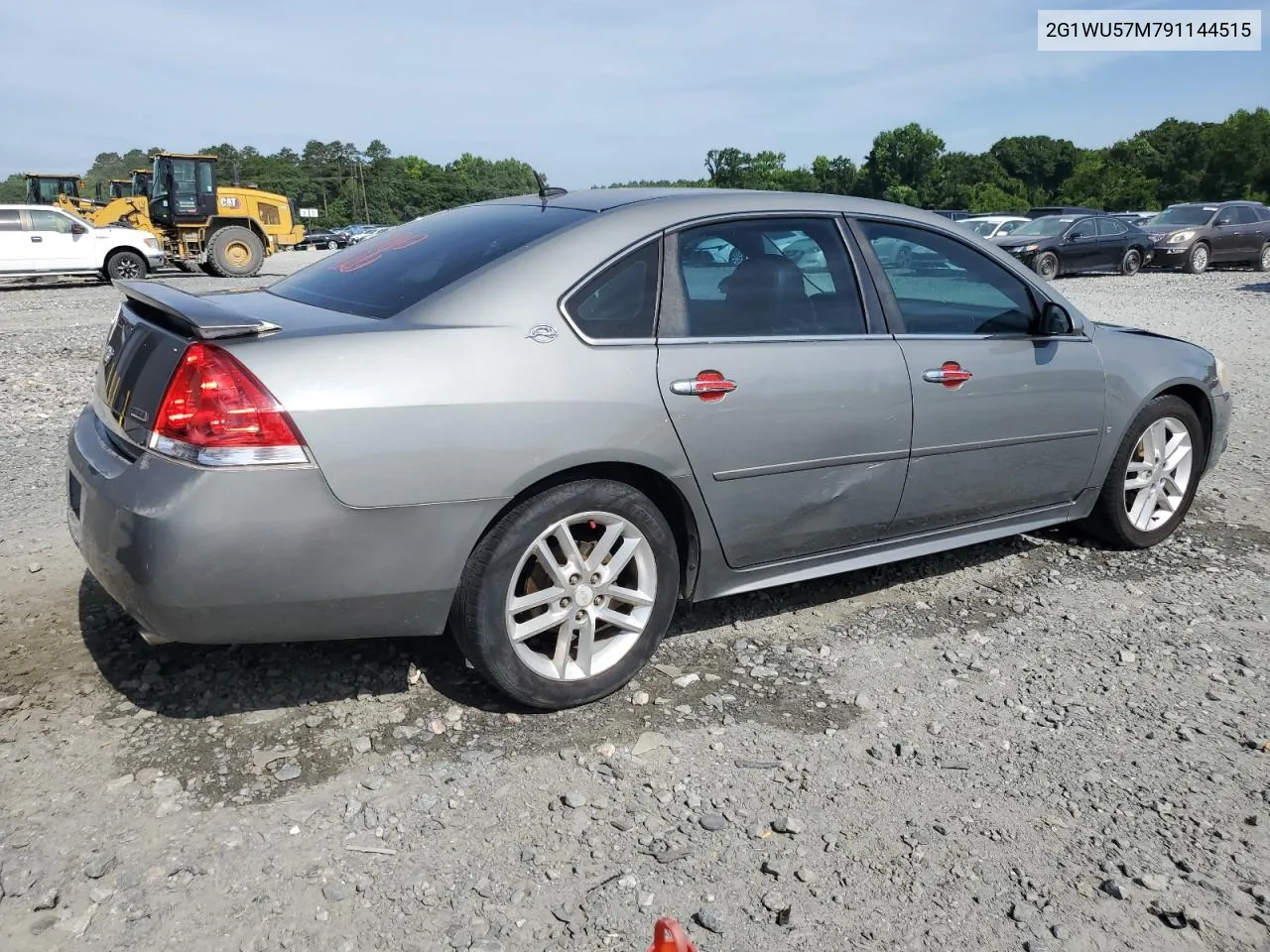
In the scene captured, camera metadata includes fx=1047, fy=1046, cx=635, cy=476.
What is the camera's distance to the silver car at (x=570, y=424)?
271 cm

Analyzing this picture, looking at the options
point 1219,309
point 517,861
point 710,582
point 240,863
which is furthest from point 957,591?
point 1219,309

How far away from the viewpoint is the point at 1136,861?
254 cm

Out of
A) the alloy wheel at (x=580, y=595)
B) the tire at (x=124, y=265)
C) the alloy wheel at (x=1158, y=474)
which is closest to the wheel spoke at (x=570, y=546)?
the alloy wheel at (x=580, y=595)

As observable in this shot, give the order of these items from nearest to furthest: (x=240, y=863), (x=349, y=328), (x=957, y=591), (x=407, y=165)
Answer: (x=240, y=863) → (x=349, y=328) → (x=957, y=591) → (x=407, y=165)

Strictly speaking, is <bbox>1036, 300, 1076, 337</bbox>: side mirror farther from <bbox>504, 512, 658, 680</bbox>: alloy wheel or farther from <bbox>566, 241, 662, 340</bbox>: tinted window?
<bbox>504, 512, 658, 680</bbox>: alloy wheel

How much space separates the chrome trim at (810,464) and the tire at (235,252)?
2301 centimetres

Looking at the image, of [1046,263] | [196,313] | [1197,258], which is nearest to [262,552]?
[196,313]

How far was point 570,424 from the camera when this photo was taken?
300 centimetres

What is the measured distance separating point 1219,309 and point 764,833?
15.9 m

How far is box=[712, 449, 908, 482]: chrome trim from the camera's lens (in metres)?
3.35

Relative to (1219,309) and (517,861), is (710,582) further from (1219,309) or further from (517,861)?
(1219,309)

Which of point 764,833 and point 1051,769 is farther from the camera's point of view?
point 1051,769

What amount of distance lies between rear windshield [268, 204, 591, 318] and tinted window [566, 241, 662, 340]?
255 millimetres

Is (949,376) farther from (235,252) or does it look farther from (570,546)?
(235,252)
